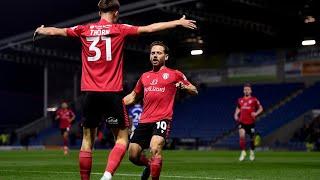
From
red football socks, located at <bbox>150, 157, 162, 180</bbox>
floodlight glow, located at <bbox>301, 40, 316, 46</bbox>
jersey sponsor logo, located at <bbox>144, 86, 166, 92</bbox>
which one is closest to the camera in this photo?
red football socks, located at <bbox>150, 157, 162, 180</bbox>

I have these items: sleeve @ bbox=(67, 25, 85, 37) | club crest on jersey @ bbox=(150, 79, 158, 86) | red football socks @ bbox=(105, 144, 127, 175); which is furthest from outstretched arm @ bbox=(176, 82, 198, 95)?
sleeve @ bbox=(67, 25, 85, 37)

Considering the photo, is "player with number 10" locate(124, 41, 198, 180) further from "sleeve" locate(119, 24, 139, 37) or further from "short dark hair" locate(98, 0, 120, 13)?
"short dark hair" locate(98, 0, 120, 13)

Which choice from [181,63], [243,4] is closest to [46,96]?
[181,63]

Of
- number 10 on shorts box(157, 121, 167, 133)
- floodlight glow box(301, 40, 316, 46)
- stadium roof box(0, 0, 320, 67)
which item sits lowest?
number 10 on shorts box(157, 121, 167, 133)

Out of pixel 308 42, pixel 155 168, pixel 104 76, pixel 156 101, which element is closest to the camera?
pixel 104 76

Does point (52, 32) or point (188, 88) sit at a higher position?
point (52, 32)

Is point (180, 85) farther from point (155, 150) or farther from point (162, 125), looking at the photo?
point (155, 150)

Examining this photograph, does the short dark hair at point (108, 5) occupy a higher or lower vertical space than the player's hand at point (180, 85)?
higher

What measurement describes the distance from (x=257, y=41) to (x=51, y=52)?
14808 mm

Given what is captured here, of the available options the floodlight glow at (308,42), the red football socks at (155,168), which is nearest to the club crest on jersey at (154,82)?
the red football socks at (155,168)

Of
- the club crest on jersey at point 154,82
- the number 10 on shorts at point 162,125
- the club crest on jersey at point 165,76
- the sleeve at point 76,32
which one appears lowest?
the number 10 on shorts at point 162,125

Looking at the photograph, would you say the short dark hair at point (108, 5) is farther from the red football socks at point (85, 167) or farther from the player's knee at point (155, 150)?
the player's knee at point (155, 150)

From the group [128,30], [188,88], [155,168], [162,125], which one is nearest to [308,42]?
[188,88]

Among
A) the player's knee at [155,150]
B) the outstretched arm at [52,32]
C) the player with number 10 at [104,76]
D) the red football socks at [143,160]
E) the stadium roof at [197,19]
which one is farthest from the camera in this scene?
the stadium roof at [197,19]
